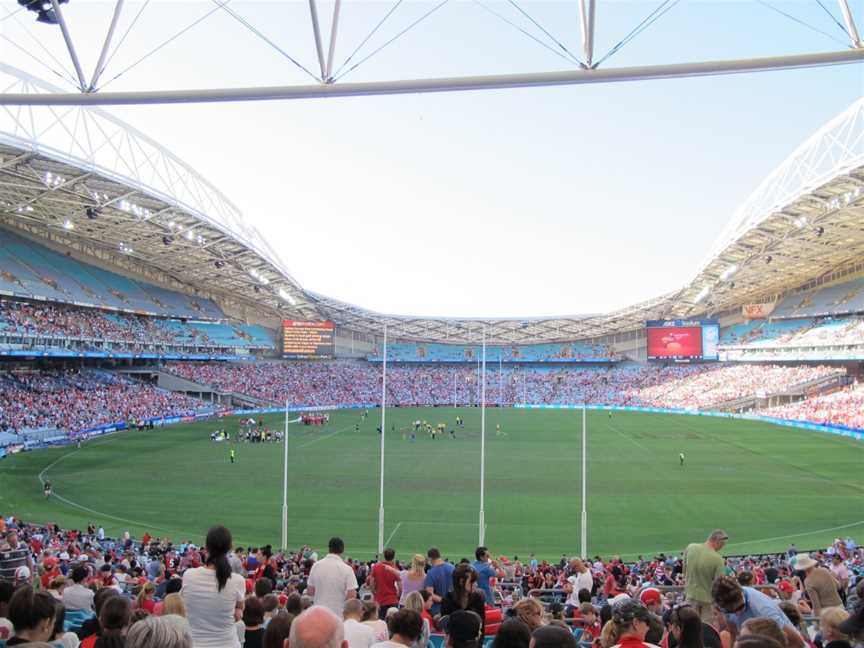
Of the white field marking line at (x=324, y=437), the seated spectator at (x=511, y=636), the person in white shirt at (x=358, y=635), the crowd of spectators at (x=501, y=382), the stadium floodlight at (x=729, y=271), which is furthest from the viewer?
the crowd of spectators at (x=501, y=382)

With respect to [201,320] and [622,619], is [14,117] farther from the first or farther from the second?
[201,320]

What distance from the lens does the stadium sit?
13.4 metres

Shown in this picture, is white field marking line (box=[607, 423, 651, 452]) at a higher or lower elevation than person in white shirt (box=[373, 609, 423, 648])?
lower

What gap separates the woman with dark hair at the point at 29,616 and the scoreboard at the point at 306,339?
69.0m

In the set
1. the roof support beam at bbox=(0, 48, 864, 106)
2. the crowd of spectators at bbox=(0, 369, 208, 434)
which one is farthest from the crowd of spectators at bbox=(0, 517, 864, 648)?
the crowd of spectators at bbox=(0, 369, 208, 434)

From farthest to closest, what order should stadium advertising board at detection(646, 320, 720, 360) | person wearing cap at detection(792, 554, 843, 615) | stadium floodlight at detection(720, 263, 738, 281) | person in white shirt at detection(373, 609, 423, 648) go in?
1. stadium advertising board at detection(646, 320, 720, 360)
2. stadium floodlight at detection(720, 263, 738, 281)
3. person wearing cap at detection(792, 554, 843, 615)
4. person in white shirt at detection(373, 609, 423, 648)

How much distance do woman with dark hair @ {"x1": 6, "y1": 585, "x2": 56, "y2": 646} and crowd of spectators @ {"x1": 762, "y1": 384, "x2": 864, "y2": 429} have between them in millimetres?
50769

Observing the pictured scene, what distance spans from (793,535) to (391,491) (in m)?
14.6

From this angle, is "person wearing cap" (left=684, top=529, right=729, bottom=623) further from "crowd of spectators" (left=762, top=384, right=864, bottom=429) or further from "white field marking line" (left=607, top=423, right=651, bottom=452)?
"crowd of spectators" (left=762, top=384, right=864, bottom=429)

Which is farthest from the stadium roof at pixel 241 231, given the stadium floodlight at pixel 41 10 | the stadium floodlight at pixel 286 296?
the stadium floodlight at pixel 41 10

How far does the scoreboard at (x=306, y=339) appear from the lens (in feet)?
233

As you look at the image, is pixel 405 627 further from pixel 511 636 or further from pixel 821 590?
pixel 821 590

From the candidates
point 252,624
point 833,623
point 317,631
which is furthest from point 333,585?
point 833,623

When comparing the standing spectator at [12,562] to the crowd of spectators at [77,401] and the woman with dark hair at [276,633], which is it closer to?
the woman with dark hair at [276,633]
